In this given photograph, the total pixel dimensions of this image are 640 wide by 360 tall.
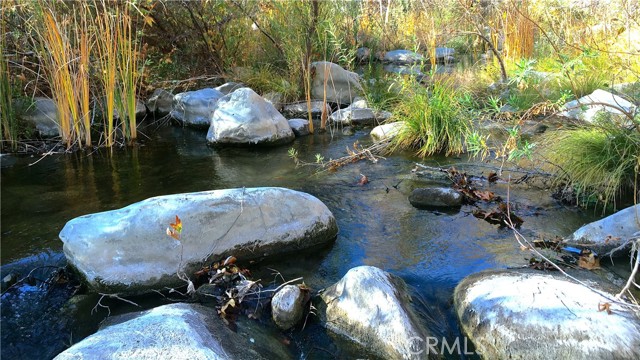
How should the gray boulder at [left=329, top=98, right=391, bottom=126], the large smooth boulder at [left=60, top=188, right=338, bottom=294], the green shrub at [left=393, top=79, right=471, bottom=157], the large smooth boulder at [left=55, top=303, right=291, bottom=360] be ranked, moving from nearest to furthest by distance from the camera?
the large smooth boulder at [left=55, top=303, right=291, bottom=360] < the large smooth boulder at [left=60, top=188, right=338, bottom=294] < the green shrub at [left=393, top=79, right=471, bottom=157] < the gray boulder at [left=329, top=98, right=391, bottom=126]

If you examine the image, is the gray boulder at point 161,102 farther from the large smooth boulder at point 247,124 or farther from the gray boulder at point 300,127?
the gray boulder at point 300,127

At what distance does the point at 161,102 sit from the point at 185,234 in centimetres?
537

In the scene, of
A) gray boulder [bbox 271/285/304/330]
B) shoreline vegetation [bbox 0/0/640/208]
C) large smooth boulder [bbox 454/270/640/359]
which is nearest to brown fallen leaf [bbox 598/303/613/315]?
large smooth boulder [bbox 454/270/640/359]

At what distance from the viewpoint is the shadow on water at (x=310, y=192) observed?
8.61 ft

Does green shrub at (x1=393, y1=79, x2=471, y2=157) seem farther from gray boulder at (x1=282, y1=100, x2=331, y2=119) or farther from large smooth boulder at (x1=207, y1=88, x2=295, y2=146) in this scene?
gray boulder at (x1=282, y1=100, x2=331, y2=119)

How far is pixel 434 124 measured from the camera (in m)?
5.36

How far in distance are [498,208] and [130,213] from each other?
8.30 ft

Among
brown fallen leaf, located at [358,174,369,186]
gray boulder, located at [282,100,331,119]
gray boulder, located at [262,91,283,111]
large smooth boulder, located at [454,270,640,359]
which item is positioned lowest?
gray boulder, located at [282,100,331,119]

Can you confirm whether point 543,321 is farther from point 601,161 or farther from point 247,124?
point 247,124

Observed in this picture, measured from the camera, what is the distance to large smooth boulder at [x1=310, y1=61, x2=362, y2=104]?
7590mm

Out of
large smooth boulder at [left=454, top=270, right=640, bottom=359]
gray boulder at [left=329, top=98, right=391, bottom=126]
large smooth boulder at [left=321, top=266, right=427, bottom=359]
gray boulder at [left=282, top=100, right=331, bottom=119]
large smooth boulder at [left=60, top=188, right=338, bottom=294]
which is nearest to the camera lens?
large smooth boulder at [left=454, top=270, right=640, bottom=359]

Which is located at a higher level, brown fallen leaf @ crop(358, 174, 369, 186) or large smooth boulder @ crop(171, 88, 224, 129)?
large smooth boulder @ crop(171, 88, 224, 129)

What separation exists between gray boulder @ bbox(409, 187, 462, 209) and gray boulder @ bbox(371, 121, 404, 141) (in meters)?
1.60

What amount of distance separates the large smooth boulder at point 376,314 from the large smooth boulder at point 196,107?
16.1ft
